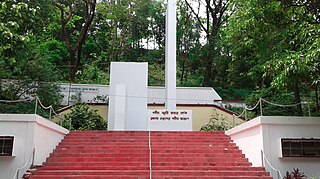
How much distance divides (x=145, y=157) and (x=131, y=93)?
564cm

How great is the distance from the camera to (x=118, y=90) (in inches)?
512

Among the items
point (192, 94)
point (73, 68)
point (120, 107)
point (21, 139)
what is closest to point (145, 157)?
point (21, 139)

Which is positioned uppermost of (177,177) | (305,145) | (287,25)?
(287,25)

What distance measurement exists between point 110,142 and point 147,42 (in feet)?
57.5

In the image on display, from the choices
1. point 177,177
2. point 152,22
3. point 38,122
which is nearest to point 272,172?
point 177,177

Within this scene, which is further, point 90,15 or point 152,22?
point 152,22

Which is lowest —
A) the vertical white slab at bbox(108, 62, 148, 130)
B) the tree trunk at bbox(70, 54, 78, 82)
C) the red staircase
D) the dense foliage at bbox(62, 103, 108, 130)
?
the red staircase

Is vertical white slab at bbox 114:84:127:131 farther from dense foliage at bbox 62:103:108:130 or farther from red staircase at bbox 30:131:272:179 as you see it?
red staircase at bbox 30:131:272:179

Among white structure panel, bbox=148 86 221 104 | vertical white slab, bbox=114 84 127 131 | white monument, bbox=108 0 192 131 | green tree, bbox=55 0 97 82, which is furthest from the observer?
green tree, bbox=55 0 97 82

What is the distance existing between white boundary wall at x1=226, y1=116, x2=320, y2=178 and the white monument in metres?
4.86

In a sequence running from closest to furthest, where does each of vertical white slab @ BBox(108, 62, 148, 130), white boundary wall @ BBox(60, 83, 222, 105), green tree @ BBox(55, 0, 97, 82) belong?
vertical white slab @ BBox(108, 62, 148, 130), white boundary wall @ BBox(60, 83, 222, 105), green tree @ BBox(55, 0, 97, 82)

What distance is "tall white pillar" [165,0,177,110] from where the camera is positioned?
43.5 feet

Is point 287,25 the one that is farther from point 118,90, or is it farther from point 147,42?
point 147,42

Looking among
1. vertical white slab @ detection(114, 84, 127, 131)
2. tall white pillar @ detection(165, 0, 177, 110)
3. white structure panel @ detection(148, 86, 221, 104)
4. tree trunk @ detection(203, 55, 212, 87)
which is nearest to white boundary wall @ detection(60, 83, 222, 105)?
white structure panel @ detection(148, 86, 221, 104)
